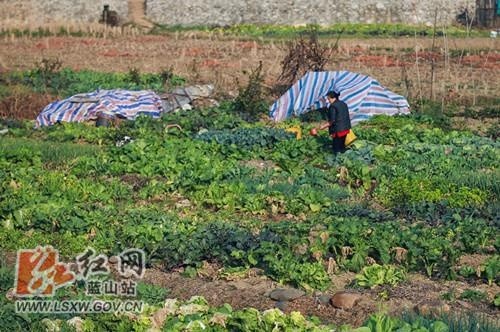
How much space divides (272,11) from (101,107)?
83.9 feet

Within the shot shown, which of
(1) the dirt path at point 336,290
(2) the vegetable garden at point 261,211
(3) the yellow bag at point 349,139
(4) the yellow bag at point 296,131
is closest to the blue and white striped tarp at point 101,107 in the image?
(2) the vegetable garden at point 261,211

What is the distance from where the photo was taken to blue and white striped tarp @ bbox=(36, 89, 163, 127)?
1761 centimetres

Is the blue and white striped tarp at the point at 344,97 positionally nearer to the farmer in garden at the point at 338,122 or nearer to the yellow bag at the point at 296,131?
the yellow bag at the point at 296,131

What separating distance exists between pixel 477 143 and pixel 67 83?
10.9m

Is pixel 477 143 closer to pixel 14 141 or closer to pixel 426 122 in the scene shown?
pixel 426 122

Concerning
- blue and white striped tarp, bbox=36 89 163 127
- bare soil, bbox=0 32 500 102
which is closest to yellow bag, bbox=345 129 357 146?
blue and white striped tarp, bbox=36 89 163 127

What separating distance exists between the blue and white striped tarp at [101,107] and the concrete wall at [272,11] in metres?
24.2

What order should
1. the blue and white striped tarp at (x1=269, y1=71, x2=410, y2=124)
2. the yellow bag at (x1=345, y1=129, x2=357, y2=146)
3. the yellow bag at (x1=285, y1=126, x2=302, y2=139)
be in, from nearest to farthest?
1. the yellow bag at (x1=345, y1=129, x2=357, y2=146)
2. the yellow bag at (x1=285, y1=126, x2=302, y2=139)
3. the blue and white striped tarp at (x1=269, y1=71, x2=410, y2=124)

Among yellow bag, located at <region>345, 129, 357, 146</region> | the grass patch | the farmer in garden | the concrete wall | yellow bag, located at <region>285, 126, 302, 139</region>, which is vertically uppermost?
the farmer in garden

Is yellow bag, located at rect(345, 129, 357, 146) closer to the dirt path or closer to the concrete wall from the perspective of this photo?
the dirt path

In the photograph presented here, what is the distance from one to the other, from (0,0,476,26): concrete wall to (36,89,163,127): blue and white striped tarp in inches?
951

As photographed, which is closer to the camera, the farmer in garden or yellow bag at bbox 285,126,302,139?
the farmer in garden

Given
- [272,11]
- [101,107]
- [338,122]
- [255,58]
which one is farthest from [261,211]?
[272,11]

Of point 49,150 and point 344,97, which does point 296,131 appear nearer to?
point 344,97
